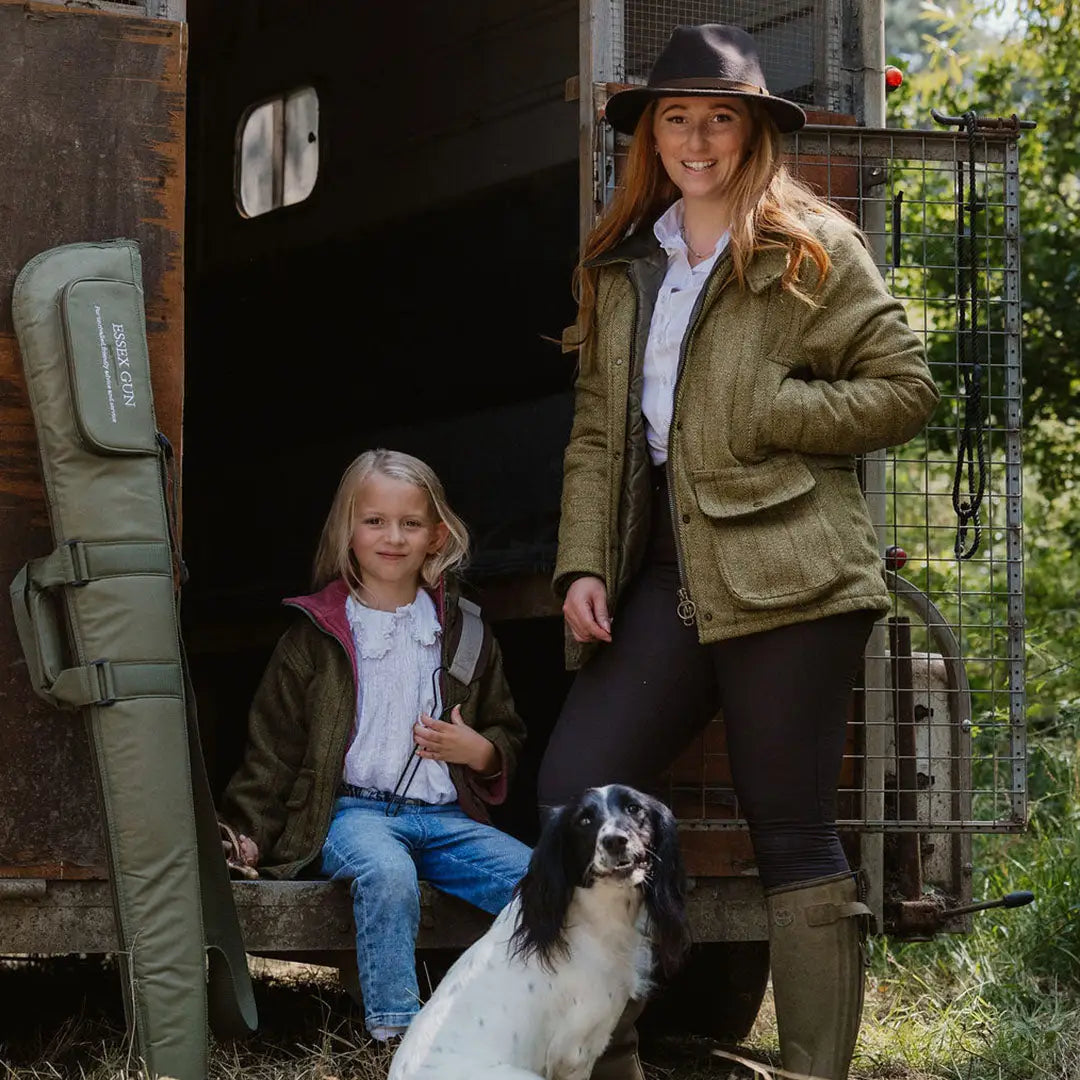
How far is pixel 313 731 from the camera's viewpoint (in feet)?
13.9

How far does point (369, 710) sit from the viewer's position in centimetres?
427

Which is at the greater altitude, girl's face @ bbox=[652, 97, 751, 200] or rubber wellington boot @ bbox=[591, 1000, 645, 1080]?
girl's face @ bbox=[652, 97, 751, 200]

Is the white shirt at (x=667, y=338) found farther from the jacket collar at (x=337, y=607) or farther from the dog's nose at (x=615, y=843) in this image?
the jacket collar at (x=337, y=607)

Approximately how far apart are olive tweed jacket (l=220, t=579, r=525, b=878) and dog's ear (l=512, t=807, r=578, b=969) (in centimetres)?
94

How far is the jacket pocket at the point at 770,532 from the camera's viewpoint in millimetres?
3363

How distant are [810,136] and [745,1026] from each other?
2371 mm

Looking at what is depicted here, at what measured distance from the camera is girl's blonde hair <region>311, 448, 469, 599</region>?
443 centimetres

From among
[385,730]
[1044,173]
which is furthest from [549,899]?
[1044,173]

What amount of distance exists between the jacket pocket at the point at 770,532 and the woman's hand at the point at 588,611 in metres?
0.29

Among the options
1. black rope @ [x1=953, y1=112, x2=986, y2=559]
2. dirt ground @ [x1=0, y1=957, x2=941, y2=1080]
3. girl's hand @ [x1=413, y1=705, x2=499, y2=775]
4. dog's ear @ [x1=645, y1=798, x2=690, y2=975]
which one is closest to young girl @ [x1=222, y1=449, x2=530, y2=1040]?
girl's hand @ [x1=413, y1=705, x2=499, y2=775]

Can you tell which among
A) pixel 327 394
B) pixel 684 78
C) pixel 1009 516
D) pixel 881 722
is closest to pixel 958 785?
pixel 881 722

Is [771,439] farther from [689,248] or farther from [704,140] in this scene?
[704,140]

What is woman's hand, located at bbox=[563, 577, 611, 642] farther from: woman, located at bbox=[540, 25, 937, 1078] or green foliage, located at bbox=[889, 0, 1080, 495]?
green foliage, located at bbox=[889, 0, 1080, 495]

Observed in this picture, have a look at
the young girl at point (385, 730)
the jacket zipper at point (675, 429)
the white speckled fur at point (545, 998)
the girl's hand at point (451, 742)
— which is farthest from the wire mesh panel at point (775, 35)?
the white speckled fur at point (545, 998)
